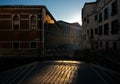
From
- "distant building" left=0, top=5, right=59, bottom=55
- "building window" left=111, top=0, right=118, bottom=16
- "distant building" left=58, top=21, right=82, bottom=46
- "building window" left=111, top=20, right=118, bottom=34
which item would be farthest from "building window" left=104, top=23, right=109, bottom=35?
"distant building" left=58, top=21, right=82, bottom=46

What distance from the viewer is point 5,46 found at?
88.3 feet

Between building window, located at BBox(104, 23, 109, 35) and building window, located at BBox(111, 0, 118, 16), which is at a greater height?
building window, located at BBox(111, 0, 118, 16)

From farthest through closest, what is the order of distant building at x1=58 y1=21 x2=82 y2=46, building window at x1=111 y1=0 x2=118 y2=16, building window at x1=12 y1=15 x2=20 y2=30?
distant building at x1=58 y1=21 x2=82 y2=46, building window at x1=12 y1=15 x2=20 y2=30, building window at x1=111 y1=0 x2=118 y2=16

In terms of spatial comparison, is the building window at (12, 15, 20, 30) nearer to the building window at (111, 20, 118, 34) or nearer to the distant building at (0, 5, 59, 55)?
the distant building at (0, 5, 59, 55)

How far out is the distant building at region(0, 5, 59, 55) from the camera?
26969 mm

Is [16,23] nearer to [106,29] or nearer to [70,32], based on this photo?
[106,29]

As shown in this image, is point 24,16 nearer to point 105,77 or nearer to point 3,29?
point 3,29

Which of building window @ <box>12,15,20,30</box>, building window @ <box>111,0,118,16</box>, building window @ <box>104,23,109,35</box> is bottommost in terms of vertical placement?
building window @ <box>104,23,109,35</box>

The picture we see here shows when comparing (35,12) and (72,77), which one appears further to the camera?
(35,12)

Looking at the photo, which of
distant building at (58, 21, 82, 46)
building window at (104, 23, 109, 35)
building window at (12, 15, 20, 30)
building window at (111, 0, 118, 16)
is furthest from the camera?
distant building at (58, 21, 82, 46)

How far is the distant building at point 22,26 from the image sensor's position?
26969 mm

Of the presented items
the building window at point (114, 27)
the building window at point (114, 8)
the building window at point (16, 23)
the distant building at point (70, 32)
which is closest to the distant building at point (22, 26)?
the building window at point (16, 23)

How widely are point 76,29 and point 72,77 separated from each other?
207 ft

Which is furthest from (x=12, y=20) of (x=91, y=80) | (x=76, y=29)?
(x=76, y=29)
